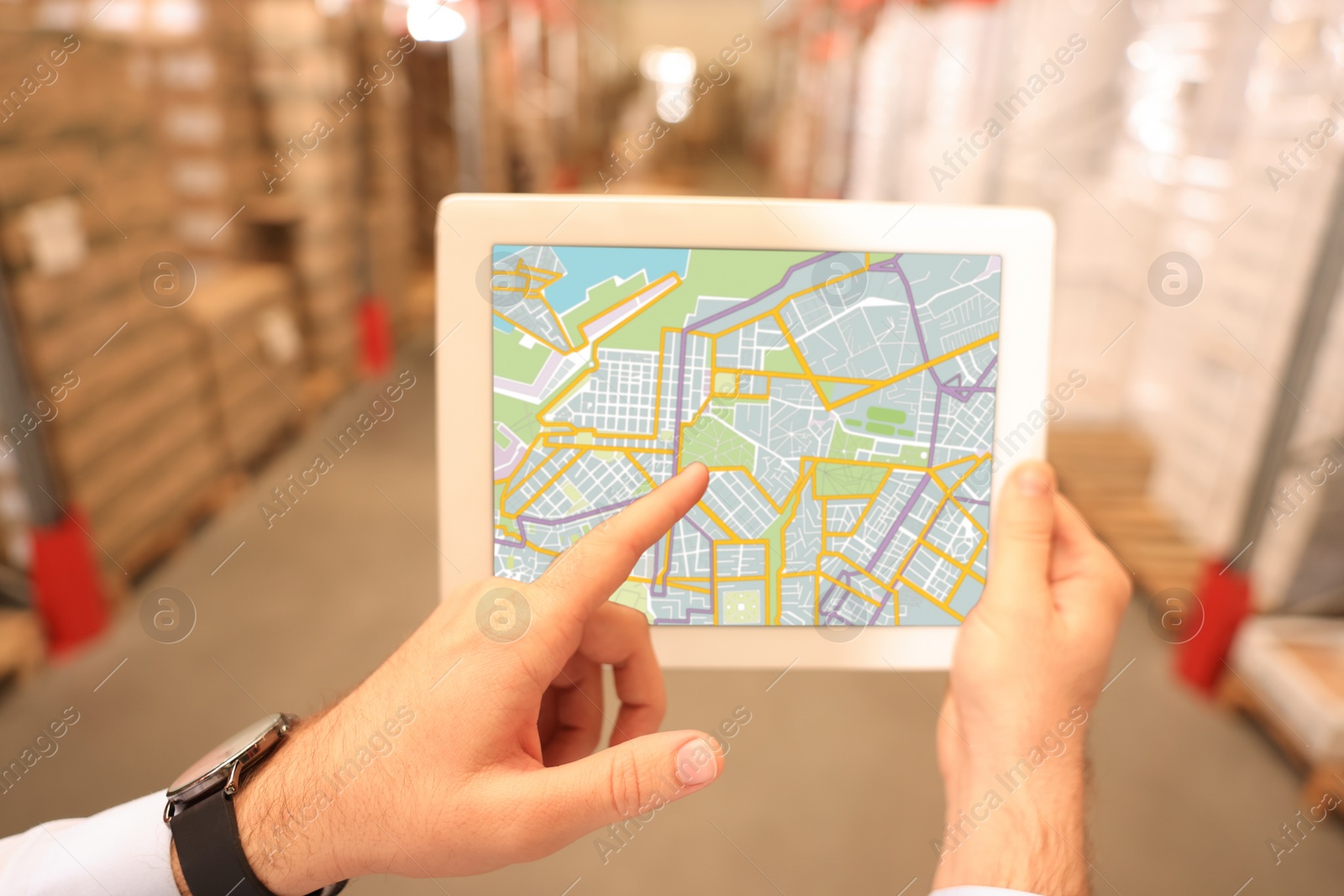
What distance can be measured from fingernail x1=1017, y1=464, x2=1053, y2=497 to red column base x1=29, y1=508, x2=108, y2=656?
2.40 metres

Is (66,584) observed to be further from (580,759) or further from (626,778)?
(626,778)

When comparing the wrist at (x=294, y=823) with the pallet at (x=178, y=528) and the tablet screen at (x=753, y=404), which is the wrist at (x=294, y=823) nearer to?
the tablet screen at (x=753, y=404)

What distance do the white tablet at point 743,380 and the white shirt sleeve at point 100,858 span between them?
394mm

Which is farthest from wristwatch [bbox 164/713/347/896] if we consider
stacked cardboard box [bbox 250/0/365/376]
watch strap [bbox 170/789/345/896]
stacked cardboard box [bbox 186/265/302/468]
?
stacked cardboard box [bbox 250/0/365/376]

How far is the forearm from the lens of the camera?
822mm

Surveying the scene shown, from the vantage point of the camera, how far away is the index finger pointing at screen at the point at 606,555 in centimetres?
73

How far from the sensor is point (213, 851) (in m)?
0.77

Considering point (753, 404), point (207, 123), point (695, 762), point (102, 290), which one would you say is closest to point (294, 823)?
point (695, 762)

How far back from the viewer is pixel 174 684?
6.95ft

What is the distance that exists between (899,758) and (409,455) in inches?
97.0

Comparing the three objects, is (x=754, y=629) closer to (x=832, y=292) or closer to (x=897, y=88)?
(x=832, y=292)

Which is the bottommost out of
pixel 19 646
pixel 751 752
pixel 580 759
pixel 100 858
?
pixel 751 752

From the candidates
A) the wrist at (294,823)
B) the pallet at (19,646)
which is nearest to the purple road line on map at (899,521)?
the wrist at (294,823)

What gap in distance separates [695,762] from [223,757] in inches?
19.5
